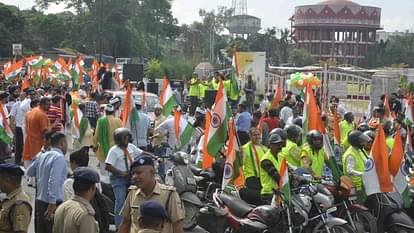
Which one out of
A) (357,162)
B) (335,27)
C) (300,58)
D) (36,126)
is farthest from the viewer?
(335,27)

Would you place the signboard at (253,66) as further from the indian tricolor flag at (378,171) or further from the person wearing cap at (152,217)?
the person wearing cap at (152,217)

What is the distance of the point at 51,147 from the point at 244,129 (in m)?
6.67

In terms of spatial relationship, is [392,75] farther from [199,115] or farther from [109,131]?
[109,131]

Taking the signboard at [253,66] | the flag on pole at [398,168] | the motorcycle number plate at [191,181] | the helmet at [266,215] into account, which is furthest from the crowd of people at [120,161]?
the signboard at [253,66]

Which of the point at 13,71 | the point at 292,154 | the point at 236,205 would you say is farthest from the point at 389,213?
the point at 13,71

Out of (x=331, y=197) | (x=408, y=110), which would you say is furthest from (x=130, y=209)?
(x=408, y=110)

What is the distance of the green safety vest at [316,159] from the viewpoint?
873cm

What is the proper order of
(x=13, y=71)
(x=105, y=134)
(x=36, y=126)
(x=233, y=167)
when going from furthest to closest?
(x=13, y=71)
(x=36, y=126)
(x=105, y=134)
(x=233, y=167)

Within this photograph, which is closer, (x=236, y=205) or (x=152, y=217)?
(x=152, y=217)

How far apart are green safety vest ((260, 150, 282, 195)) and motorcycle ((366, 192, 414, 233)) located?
4.36ft

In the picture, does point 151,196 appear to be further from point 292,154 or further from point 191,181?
point 292,154

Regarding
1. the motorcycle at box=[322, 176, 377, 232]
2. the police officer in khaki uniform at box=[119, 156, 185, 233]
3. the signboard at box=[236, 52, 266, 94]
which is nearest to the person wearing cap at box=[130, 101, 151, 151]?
the motorcycle at box=[322, 176, 377, 232]

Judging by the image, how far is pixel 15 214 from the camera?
493 centimetres

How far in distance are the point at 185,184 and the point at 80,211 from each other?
→ 416cm
